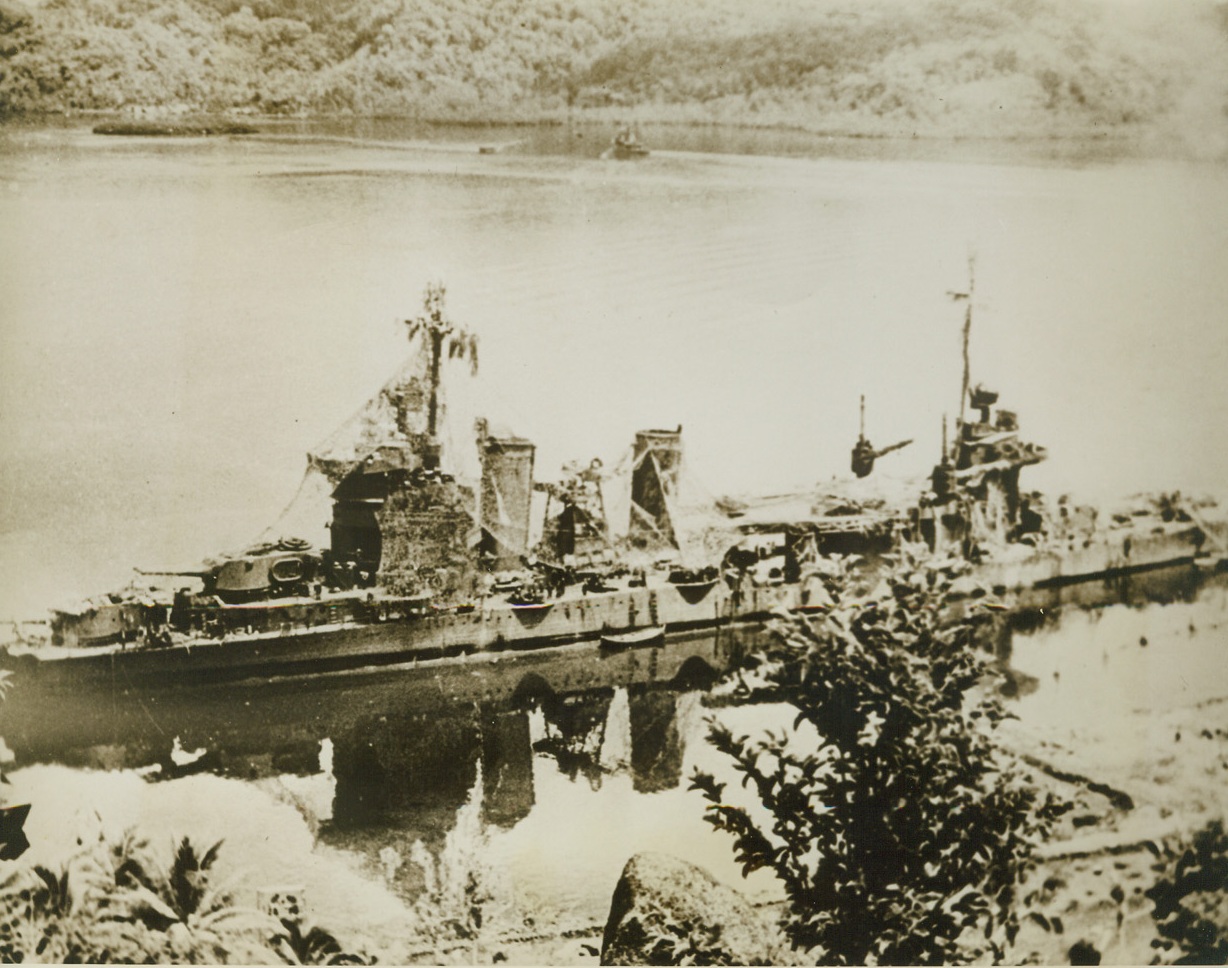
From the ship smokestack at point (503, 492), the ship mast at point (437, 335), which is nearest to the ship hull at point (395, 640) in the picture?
the ship smokestack at point (503, 492)

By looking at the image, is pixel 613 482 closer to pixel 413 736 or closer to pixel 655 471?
pixel 655 471

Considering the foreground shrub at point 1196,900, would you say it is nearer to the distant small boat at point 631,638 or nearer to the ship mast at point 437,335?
the distant small boat at point 631,638

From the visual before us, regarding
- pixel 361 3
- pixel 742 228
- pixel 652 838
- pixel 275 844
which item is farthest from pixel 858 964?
pixel 361 3

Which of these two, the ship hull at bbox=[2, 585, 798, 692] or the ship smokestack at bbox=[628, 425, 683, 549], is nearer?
the ship hull at bbox=[2, 585, 798, 692]

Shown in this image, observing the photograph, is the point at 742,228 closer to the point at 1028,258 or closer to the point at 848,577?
the point at 1028,258

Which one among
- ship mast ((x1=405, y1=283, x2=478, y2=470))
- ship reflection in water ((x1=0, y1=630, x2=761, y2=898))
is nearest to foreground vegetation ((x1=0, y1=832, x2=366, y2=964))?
ship reflection in water ((x1=0, y1=630, x2=761, y2=898))

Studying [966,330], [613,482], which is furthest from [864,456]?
[613,482]

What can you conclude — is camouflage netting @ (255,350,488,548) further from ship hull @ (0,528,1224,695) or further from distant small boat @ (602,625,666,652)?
distant small boat @ (602,625,666,652)
